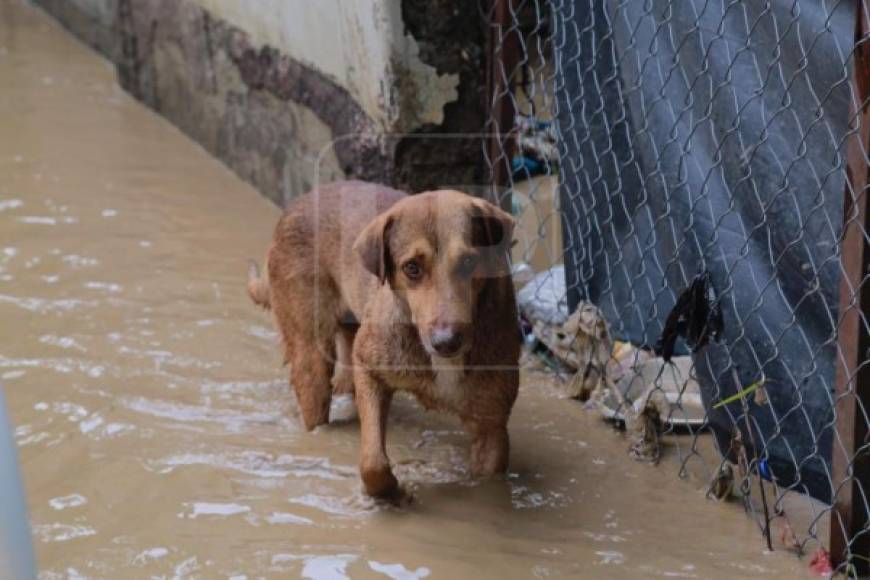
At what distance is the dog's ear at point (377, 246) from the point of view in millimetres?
4035

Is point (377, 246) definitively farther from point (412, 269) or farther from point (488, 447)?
point (488, 447)

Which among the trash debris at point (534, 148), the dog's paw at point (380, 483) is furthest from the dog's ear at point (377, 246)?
the trash debris at point (534, 148)

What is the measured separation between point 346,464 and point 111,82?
6124mm

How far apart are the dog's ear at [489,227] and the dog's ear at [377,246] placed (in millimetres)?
261

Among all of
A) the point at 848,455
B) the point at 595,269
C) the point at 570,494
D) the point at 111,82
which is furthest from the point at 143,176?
the point at 848,455

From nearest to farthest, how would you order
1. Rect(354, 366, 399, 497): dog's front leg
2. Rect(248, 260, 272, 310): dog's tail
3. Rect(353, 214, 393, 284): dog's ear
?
Rect(353, 214, 393, 284): dog's ear
Rect(354, 366, 399, 497): dog's front leg
Rect(248, 260, 272, 310): dog's tail

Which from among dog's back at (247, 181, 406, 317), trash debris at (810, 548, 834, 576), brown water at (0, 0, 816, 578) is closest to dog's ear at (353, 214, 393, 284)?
dog's back at (247, 181, 406, 317)

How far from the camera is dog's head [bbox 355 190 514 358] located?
3879 millimetres

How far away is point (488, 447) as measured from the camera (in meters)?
4.43

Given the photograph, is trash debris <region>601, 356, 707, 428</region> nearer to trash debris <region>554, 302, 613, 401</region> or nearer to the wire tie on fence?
trash debris <region>554, 302, 613, 401</region>

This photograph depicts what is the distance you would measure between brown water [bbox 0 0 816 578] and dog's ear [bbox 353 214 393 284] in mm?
787

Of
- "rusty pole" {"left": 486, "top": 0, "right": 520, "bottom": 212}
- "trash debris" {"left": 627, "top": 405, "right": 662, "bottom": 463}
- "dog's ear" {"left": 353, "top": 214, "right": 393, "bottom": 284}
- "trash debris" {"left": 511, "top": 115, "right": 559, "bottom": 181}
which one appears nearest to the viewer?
"dog's ear" {"left": 353, "top": 214, "right": 393, "bottom": 284}

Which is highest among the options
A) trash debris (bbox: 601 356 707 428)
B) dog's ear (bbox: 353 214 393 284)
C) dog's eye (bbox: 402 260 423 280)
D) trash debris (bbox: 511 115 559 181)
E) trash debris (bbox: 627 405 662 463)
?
trash debris (bbox: 511 115 559 181)

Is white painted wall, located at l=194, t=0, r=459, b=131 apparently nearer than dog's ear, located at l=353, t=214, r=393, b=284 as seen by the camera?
No
